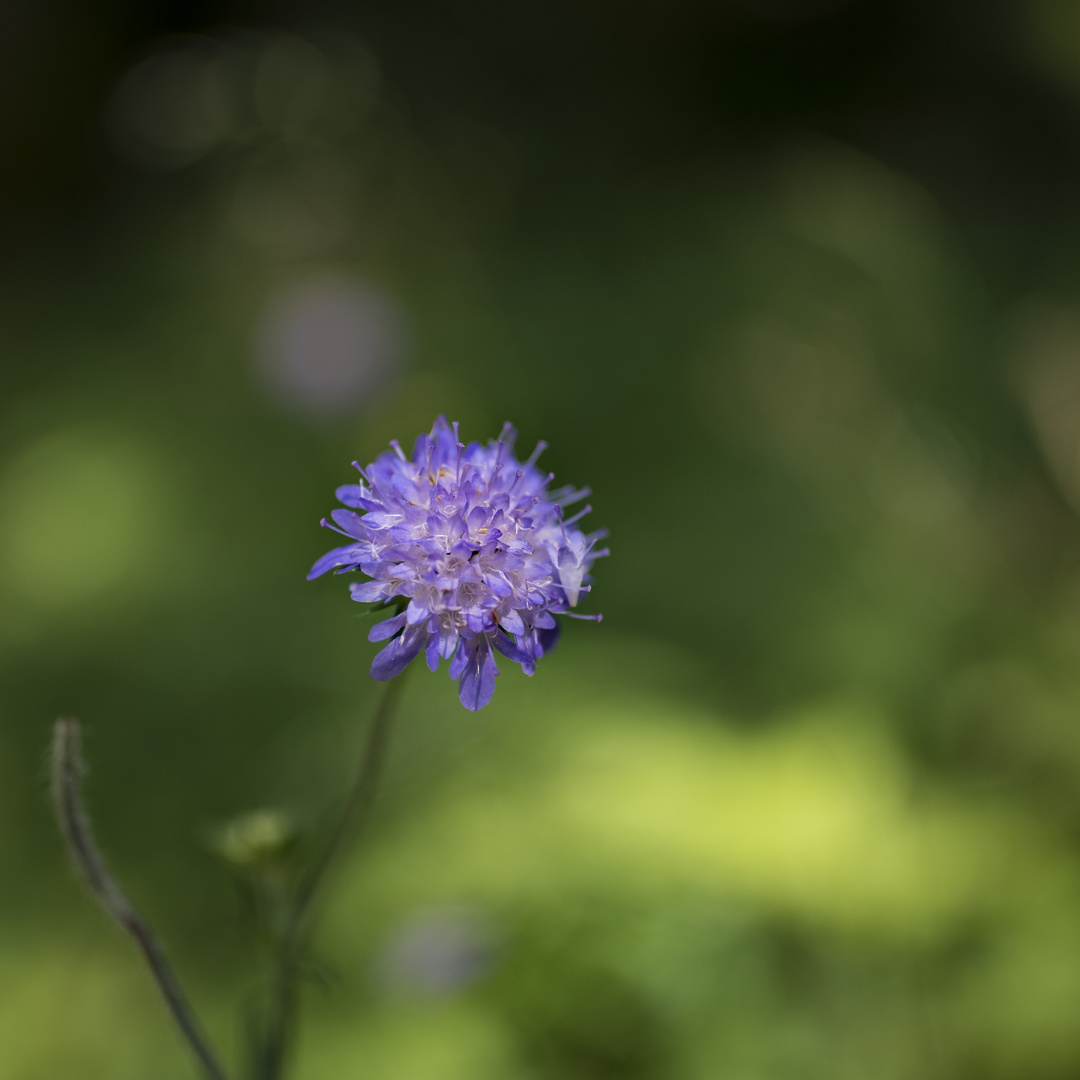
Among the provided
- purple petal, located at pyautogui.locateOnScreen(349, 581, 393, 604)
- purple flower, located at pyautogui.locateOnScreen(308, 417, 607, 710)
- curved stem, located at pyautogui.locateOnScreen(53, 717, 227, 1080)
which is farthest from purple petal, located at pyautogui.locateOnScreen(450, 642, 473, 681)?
curved stem, located at pyautogui.locateOnScreen(53, 717, 227, 1080)

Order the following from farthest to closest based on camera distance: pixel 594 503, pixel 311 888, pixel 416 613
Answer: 1. pixel 594 503
2. pixel 311 888
3. pixel 416 613

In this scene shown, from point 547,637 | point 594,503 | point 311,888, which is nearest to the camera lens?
point 547,637

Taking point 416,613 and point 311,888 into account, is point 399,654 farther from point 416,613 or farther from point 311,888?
point 311,888

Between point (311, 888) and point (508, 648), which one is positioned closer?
point (508, 648)

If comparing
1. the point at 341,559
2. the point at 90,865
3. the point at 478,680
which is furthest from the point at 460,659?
the point at 90,865

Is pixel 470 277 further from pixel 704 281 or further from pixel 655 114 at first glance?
pixel 655 114

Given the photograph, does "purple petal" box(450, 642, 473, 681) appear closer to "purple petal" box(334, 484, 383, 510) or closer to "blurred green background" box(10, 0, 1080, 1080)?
"purple petal" box(334, 484, 383, 510)
